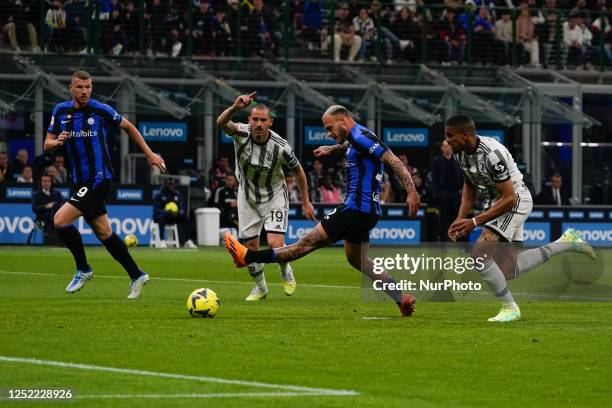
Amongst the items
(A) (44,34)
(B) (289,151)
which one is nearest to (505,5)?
(A) (44,34)

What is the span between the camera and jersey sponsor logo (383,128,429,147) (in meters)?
41.3

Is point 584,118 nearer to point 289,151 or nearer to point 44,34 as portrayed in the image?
point 44,34

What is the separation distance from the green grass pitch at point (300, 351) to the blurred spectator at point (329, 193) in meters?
18.1

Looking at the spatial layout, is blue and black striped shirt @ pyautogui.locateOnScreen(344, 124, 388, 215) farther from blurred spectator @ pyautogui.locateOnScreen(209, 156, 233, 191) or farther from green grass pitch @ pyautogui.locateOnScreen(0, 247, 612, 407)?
blurred spectator @ pyautogui.locateOnScreen(209, 156, 233, 191)

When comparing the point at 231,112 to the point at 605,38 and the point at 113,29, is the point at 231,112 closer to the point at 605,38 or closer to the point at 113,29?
the point at 113,29

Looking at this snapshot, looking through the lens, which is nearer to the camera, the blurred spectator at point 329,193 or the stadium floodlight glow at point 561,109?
the blurred spectator at point 329,193

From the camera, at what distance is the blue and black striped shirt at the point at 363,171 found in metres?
14.1

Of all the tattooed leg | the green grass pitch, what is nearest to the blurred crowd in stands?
the green grass pitch

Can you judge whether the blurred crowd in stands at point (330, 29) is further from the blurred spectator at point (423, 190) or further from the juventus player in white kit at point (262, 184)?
the juventus player in white kit at point (262, 184)

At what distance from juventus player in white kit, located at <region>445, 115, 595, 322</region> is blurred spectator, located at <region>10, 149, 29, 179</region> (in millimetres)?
21233

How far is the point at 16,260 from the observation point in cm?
2577

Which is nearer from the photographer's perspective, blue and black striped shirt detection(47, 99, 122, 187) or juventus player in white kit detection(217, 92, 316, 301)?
blue and black striped shirt detection(47, 99, 122, 187)

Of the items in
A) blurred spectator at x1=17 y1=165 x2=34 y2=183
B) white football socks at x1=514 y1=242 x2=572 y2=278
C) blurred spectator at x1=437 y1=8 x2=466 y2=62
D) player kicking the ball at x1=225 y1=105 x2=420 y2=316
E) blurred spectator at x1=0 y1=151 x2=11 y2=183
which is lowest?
blurred spectator at x1=17 y1=165 x2=34 y2=183

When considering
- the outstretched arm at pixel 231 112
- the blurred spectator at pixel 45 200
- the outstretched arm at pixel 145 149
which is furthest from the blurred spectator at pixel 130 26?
the outstretched arm at pixel 231 112
